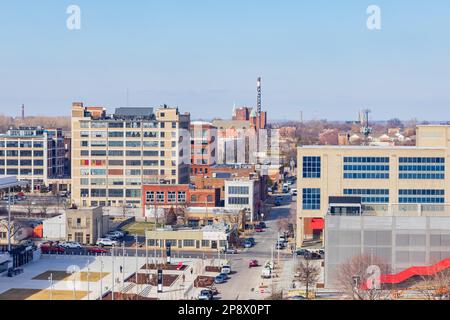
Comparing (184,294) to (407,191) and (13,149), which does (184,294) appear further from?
(13,149)

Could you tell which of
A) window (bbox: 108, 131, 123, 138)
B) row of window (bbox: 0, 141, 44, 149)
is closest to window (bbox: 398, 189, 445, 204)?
window (bbox: 108, 131, 123, 138)

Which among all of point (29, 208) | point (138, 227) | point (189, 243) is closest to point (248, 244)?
point (189, 243)

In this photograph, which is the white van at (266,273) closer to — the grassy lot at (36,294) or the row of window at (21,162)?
the grassy lot at (36,294)

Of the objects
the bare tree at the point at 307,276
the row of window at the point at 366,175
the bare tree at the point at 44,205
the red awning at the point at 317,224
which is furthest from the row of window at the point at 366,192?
the bare tree at the point at 44,205

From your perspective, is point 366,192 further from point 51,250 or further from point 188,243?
point 51,250

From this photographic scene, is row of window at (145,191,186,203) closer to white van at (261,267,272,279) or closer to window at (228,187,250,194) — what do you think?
window at (228,187,250,194)
